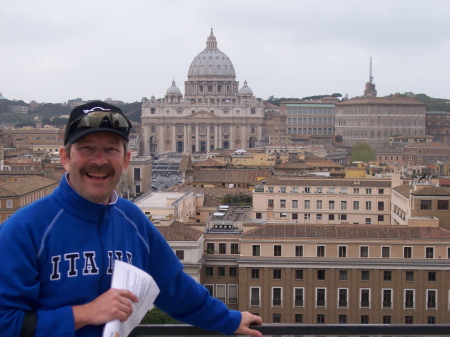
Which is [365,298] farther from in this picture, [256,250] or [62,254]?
[62,254]

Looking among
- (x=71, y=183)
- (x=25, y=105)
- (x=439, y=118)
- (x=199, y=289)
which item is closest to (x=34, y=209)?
(x=71, y=183)

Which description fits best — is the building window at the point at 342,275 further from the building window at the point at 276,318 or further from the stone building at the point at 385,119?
the stone building at the point at 385,119

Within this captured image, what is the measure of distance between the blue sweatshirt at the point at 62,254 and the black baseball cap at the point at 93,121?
0.45ft

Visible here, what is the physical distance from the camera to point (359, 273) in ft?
42.5

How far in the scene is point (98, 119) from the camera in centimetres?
203

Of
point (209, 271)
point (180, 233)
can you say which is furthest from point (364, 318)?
point (180, 233)

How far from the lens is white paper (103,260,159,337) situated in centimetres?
198

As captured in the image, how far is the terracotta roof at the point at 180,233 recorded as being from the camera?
1355 centimetres

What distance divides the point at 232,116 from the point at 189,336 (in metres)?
73.8

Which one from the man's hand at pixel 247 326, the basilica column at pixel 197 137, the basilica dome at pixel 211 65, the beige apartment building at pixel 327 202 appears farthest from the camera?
the basilica dome at pixel 211 65

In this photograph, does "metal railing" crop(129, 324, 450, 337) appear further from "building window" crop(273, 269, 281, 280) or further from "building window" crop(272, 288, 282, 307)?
"building window" crop(273, 269, 281, 280)

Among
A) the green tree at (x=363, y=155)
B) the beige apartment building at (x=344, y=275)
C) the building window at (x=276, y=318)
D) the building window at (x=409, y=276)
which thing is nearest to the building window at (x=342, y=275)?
the beige apartment building at (x=344, y=275)

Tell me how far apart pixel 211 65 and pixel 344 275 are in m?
74.8

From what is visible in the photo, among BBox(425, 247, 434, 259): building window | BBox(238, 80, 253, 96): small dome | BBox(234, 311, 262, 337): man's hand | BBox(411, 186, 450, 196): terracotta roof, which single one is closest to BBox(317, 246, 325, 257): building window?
BBox(425, 247, 434, 259): building window
